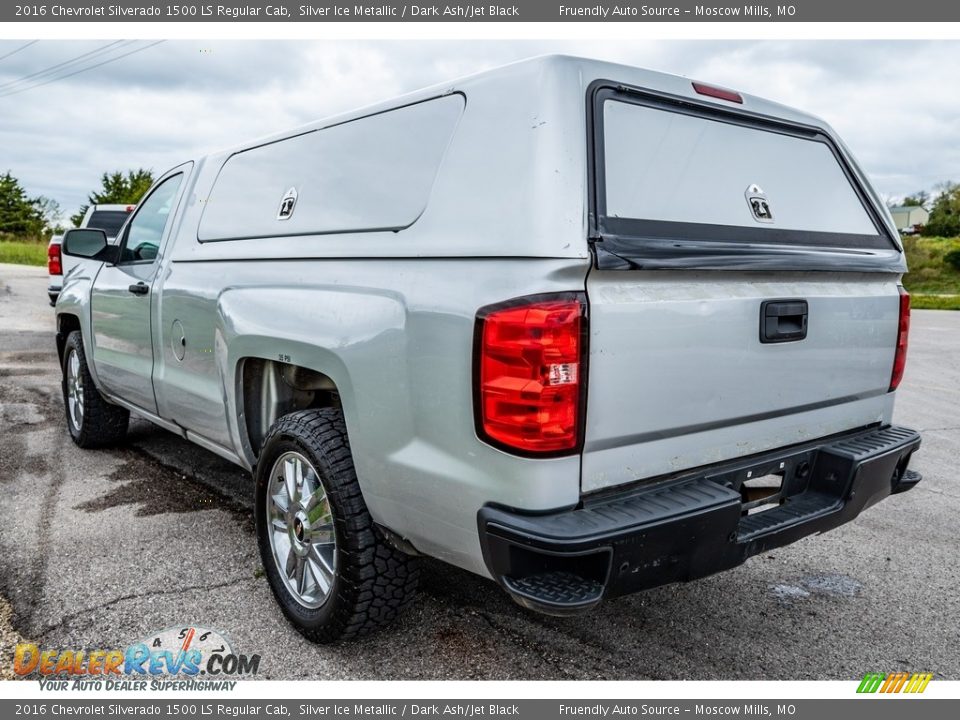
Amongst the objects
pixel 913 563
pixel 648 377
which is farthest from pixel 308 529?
pixel 913 563

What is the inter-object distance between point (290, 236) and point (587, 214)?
1457 millimetres

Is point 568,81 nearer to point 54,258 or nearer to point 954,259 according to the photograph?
point 54,258

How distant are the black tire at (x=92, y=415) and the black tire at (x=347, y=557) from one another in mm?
3059

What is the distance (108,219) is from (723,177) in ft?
37.7

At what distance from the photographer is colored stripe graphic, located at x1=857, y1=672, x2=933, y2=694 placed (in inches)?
107

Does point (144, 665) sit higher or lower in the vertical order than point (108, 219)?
lower

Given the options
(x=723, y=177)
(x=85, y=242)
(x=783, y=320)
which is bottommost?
(x=783, y=320)

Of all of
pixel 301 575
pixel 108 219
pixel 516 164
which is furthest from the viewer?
pixel 108 219

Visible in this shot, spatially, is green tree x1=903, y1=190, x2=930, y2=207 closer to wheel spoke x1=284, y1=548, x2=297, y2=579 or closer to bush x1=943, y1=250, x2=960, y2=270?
bush x1=943, y1=250, x2=960, y2=270

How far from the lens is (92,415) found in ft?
17.6

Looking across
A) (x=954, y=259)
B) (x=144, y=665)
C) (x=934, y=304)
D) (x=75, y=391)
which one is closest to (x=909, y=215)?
(x=954, y=259)

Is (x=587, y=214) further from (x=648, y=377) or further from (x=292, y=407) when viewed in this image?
(x=292, y=407)

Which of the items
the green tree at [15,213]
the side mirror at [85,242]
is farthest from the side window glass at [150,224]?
the green tree at [15,213]

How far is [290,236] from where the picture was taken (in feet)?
10.5
